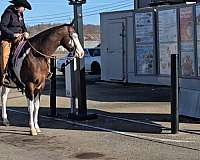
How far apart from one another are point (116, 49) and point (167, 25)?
12.4ft

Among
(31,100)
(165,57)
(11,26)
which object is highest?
(11,26)

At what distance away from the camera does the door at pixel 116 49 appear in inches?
925

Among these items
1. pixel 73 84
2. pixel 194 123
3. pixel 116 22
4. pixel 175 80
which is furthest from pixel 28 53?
pixel 116 22

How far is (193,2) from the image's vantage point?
64.7 ft

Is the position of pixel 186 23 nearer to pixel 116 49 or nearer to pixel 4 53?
pixel 116 49

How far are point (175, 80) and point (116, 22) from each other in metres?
13.1

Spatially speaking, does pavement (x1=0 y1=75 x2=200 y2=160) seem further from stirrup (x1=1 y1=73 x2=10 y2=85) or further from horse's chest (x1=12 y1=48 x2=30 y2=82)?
horse's chest (x1=12 y1=48 x2=30 y2=82)

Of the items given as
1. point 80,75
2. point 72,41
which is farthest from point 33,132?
point 80,75

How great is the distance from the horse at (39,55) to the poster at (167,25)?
363 inches

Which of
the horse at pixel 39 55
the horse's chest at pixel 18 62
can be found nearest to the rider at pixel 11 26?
the horse's chest at pixel 18 62

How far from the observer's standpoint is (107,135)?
11.0m

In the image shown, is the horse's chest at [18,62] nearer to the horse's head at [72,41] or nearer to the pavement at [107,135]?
the horse's head at [72,41]

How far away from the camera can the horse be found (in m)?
11.3

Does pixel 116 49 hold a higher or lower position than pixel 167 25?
lower
